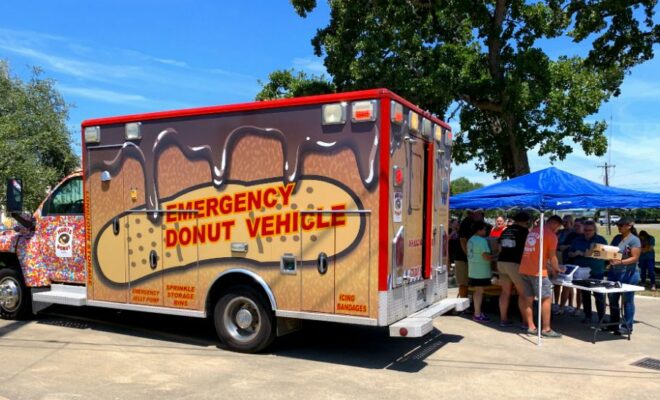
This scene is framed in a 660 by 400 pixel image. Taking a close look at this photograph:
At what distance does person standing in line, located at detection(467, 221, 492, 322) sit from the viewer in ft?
26.7

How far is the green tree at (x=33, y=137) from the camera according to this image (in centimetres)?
1806

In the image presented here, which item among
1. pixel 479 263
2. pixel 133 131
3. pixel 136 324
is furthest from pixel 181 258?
pixel 479 263

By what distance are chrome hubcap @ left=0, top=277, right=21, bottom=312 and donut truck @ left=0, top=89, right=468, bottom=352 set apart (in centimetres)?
48

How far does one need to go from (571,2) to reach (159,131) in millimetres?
12016

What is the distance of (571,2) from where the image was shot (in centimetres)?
1423

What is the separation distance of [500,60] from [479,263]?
27.5 feet

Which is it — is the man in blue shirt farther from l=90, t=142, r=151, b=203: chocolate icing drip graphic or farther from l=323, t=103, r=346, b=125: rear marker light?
l=90, t=142, r=151, b=203: chocolate icing drip graphic

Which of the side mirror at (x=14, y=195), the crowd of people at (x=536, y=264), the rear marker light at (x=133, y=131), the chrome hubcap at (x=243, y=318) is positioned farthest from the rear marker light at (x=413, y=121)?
the side mirror at (x=14, y=195)

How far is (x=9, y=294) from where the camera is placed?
7.98m

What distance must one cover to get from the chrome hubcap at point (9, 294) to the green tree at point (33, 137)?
34.6ft

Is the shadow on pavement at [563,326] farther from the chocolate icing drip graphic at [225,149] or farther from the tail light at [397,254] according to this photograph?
the chocolate icing drip graphic at [225,149]

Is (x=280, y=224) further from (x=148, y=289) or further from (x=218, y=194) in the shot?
(x=148, y=289)

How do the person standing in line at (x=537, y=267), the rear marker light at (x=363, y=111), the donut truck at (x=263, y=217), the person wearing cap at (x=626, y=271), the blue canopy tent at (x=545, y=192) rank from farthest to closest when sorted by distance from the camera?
the blue canopy tent at (x=545, y=192), the person wearing cap at (x=626, y=271), the person standing in line at (x=537, y=267), the donut truck at (x=263, y=217), the rear marker light at (x=363, y=111)

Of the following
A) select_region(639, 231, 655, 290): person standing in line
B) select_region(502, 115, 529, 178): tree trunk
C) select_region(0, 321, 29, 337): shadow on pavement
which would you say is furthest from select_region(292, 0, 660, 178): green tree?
select_region(0, 321, 29, 337): shadow on pavement
